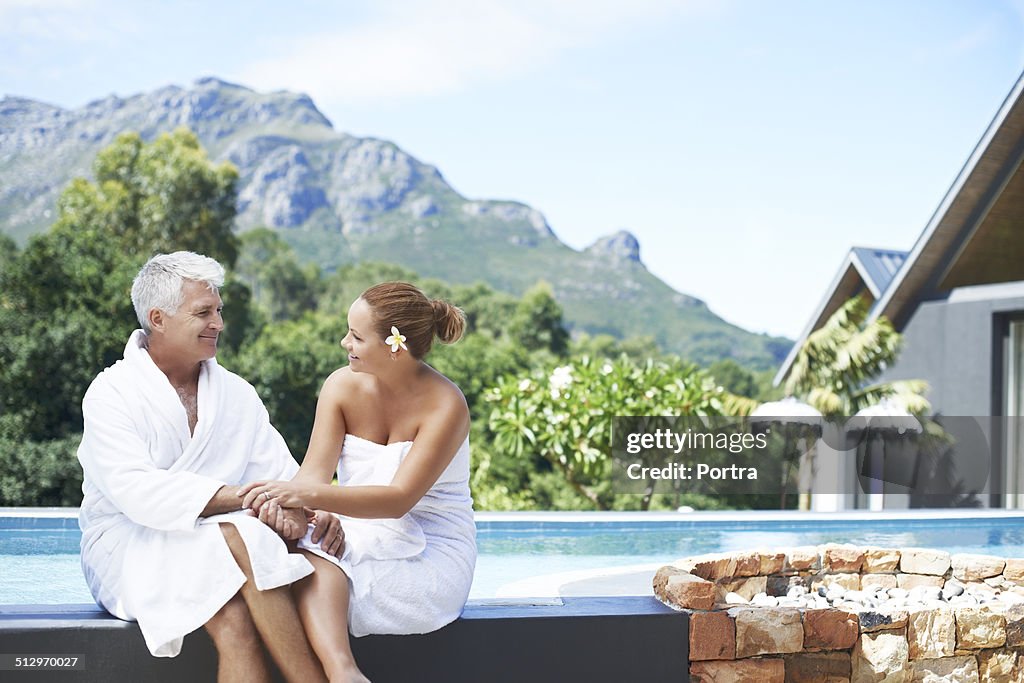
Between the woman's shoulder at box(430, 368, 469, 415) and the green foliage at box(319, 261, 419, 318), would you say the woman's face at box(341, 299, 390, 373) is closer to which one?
the woman's shoulder at box(430, 368, 469, 415)

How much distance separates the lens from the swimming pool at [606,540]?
4.70 meters

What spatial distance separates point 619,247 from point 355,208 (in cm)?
1329

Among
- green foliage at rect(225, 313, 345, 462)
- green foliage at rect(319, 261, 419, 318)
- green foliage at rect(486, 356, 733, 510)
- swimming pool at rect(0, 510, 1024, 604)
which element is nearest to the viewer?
swimming pool at rect(0, 510, 1024, 604)

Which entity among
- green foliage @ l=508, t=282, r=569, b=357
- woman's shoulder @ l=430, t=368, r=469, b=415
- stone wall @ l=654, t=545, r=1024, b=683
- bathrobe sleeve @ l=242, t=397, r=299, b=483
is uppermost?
green foliage @ l=508, t=282, r=569, b=357

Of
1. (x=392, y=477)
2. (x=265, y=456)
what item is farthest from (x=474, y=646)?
(x=265, y=456)

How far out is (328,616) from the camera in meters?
2.10

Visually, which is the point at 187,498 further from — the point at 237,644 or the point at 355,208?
the point at 355,208

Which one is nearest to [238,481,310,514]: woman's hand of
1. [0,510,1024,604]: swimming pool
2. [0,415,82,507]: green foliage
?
[0,510,1024,604]: swimming pool

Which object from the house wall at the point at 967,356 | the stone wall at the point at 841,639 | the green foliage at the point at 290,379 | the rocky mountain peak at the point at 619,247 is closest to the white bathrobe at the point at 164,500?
the stone wall at the point at 841,639

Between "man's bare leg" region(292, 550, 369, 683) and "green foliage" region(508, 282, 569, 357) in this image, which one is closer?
"man's bare leg" region(292, 550, 369, 683)

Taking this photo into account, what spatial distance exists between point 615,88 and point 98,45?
19.7m

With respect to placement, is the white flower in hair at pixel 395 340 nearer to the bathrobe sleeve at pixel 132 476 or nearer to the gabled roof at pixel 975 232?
the bathrobe sleeve at pixel 132 476

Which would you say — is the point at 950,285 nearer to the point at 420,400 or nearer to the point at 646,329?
the point at 420,400

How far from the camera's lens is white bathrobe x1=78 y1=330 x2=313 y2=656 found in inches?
82.8
